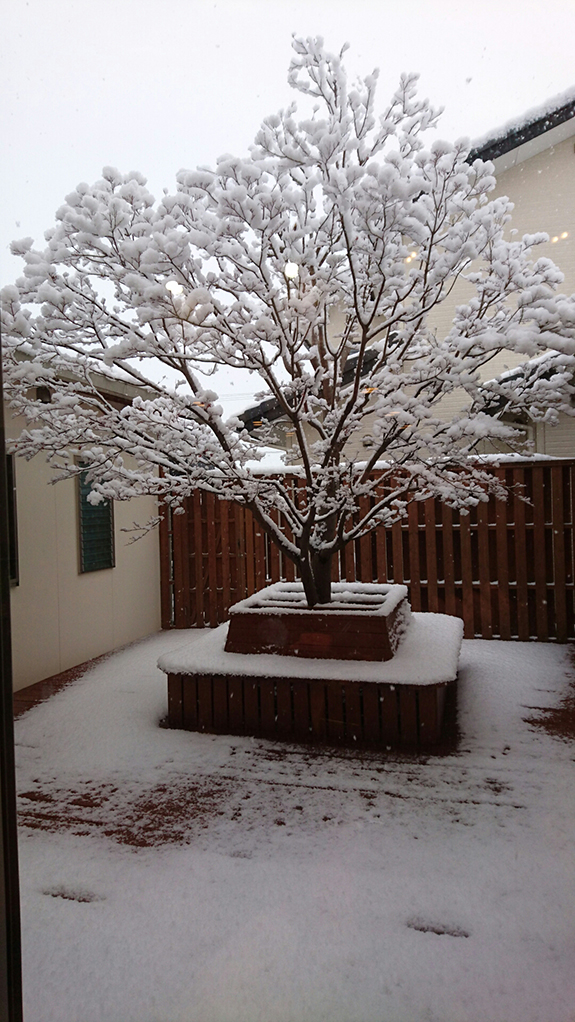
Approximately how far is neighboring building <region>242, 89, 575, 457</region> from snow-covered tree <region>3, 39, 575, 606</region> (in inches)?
119

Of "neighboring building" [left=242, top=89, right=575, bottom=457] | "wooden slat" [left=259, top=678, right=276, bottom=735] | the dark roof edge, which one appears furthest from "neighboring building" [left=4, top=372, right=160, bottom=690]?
the dark roof edge

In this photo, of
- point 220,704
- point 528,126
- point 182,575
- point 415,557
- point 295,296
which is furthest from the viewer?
point 528,126

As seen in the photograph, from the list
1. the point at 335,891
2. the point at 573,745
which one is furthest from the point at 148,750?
the point at 573,745

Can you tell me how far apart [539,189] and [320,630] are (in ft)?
20.9

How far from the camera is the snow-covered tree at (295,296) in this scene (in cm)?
281

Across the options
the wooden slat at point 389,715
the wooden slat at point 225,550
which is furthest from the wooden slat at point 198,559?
the wooden slat at point 389,715

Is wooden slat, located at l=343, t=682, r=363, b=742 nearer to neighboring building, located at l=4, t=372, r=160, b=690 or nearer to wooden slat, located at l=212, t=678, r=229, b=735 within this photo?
wooden slat, located at l=212, t=678, r=229, b=735

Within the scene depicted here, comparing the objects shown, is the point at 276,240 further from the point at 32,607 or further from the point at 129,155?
the point at 32,607

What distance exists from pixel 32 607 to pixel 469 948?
3600 mm

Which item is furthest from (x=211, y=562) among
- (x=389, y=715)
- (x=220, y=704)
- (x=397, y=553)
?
(x=389, y=715)

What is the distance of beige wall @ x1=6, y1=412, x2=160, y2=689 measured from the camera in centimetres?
424

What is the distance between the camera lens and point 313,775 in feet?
9.21

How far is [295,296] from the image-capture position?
3076 millimetres

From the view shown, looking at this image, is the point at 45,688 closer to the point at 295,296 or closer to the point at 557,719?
the point at 295,296
